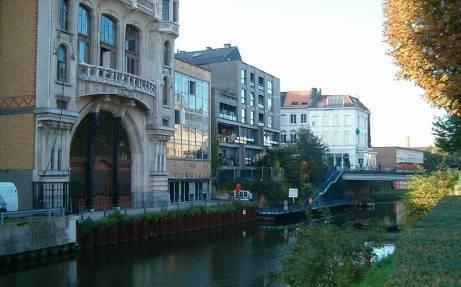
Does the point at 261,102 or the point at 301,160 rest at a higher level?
the point at 261,102

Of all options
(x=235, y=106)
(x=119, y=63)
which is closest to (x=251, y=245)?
(x=119, y=63)

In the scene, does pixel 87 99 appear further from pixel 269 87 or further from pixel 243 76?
pixel 269 87

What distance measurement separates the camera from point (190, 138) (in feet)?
203

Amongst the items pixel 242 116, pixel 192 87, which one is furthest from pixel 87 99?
pixel 242 116

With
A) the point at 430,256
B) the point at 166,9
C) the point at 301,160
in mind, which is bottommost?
the point at 430,256

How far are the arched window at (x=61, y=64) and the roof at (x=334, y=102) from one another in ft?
222

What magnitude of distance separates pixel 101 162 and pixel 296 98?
210 feet

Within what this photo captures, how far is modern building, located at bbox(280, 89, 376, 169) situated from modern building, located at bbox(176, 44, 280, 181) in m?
14.1

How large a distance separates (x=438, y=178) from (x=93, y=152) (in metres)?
25.8

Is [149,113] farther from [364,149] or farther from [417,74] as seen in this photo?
[364,149]

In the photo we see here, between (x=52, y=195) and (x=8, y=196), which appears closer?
(x=8, y=196)

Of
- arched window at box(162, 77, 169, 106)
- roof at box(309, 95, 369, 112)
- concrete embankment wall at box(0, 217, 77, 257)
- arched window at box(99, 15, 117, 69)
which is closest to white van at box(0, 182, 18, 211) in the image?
concrete embankment wall at box(0, 217, 77, 257)

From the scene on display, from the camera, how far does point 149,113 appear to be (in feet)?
161

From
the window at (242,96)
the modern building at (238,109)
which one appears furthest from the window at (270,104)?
the window at (242,96)
